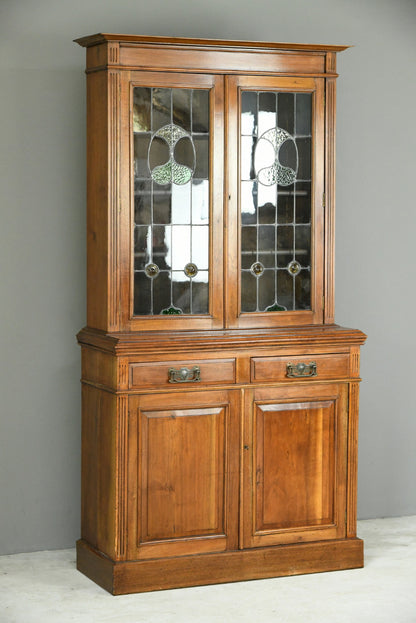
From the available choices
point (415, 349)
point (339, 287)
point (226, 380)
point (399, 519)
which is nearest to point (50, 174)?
point (226, 380)

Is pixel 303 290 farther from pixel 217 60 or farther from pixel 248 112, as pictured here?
pixel 217 60

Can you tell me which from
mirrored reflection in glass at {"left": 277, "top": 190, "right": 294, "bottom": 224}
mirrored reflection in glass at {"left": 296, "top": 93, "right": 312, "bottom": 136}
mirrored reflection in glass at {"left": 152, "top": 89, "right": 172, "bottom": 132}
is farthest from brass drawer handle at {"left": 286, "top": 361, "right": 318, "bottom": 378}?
mirrored reflection in glass at {"left": 152, "top": 89, "right": 172, "bottom": 132}

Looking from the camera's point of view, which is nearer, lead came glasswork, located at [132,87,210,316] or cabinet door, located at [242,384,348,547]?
lead came glasswork, located at [132,87,210,316]

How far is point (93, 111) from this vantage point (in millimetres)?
3797

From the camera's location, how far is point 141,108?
3.67 metres

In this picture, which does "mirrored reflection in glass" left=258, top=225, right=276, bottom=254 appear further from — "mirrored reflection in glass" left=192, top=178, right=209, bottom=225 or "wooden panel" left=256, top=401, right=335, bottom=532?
"wooden panel" left=256, top=401, right=335, bottom=532

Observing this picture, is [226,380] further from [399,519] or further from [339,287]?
[399,519]

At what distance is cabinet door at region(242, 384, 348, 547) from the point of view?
3.82m

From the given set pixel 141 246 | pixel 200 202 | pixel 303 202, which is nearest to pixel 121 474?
pixel 141 246

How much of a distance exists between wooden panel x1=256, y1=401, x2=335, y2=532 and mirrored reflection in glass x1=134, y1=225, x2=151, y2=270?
0.76m

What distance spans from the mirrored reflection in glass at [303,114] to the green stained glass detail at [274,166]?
0.06 meters

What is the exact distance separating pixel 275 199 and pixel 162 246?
0.52 m

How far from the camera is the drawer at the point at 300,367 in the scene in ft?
12.5

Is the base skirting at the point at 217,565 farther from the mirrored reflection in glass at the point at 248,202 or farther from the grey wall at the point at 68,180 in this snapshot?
the mirrored reflection in glass at the point at 248,202
